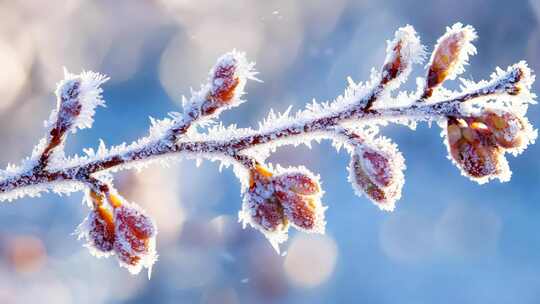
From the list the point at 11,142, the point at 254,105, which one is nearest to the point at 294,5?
the point at 254,105

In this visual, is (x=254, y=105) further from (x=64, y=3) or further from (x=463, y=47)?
(x=463, y=47)

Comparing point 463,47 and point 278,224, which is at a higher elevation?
point 463,47

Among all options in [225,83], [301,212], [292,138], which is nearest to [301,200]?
[301,212]

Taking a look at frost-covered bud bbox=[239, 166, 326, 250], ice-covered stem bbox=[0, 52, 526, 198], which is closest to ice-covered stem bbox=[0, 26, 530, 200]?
ice-covered stem bbox=[0, 52, 526, 198]

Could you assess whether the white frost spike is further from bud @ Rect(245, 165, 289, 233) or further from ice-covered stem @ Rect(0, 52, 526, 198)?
bud @ Rect(245, 165, 289, 233)

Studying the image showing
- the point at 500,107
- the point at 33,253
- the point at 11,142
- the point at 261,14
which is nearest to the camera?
the point at 500,107

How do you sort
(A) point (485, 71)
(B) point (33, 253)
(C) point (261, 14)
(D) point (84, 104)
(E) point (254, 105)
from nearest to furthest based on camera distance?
(D) point (84, 104) < (B) point (33, 253) < (E) point (254, 105) < (A) point (485, 71) < (C) point (261, 14)

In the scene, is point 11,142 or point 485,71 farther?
point 485,71
